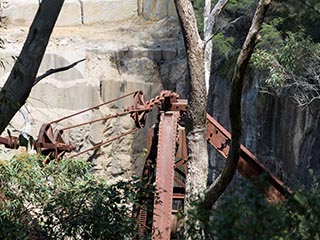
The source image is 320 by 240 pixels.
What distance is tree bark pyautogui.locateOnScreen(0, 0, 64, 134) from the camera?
4.80m

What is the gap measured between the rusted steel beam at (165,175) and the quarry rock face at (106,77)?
6403 millimetres

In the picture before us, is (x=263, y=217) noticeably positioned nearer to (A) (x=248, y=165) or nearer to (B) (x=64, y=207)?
(B) (x=64, y=207)

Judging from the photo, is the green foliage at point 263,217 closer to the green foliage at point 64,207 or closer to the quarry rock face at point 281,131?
the green foliage at point 64,207

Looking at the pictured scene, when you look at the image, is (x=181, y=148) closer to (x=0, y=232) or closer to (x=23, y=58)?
(x=0, y=232)

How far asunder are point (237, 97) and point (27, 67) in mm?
1481

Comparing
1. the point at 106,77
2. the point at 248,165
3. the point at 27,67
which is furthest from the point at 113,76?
the point at 27,67

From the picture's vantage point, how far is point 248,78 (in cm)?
1426

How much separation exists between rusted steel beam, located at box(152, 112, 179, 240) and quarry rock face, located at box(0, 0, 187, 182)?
6.40 meters

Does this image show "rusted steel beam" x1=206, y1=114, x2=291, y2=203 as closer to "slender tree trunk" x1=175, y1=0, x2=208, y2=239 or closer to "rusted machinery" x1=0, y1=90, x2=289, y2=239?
"rusted machinery" x1=0, y1=90, x2=289, y2=239

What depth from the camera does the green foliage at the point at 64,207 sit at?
21.8 ft

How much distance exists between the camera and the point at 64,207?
23.1 ft

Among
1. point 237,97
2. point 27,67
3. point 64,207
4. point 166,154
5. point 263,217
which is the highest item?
point 27,67

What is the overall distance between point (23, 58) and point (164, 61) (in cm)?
1089

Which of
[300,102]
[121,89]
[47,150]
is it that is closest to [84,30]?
[121,89]
